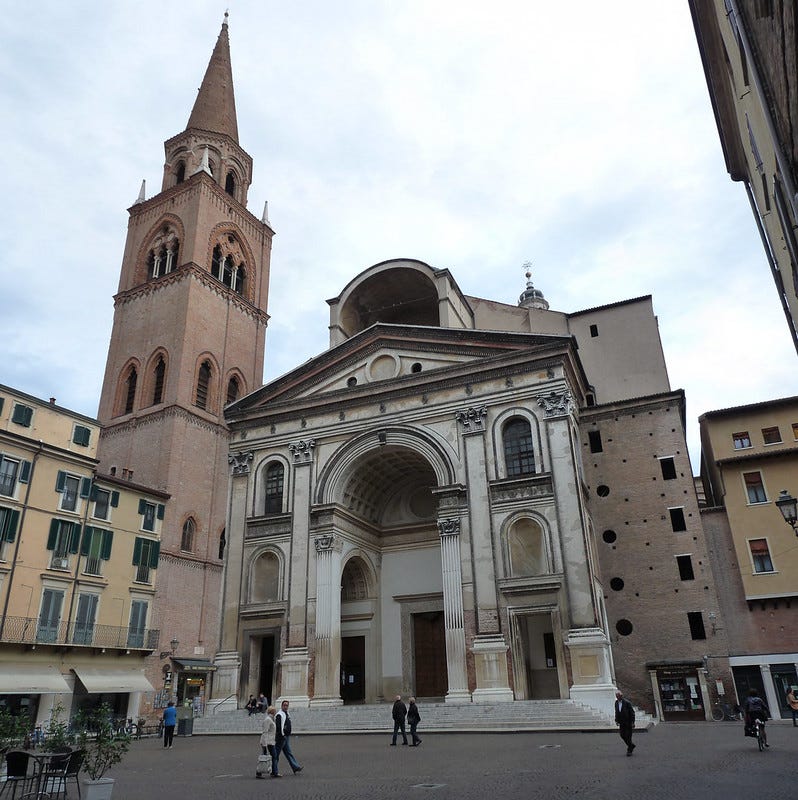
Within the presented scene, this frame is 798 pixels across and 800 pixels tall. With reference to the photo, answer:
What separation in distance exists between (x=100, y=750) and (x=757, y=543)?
23.8 metres

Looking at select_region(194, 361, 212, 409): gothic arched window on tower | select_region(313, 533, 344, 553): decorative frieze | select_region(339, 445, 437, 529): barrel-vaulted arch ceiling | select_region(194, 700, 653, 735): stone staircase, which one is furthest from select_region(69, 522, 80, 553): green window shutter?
select_region(194, 361, 212, 409): gothic arched window on tower

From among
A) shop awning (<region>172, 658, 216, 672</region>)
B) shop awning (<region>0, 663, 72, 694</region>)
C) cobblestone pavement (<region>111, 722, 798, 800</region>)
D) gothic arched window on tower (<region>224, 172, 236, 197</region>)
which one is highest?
gothic arched window on tower (<region>224, 172, 236, 197</region>)

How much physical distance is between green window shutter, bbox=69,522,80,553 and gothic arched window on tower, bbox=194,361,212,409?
11293mm

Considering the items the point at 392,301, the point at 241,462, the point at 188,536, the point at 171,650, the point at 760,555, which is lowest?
the point at 171,650

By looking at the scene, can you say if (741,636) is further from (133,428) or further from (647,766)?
(133,428)

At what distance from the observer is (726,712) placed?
879 inches

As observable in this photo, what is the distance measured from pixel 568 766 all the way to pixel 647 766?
3.79 ft

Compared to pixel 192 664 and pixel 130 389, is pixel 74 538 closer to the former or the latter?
pixel 192 664

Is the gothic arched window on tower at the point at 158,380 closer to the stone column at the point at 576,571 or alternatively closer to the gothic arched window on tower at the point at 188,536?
the gothic arched window on tower at the point at 188,536

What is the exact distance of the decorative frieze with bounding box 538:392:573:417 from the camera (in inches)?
904

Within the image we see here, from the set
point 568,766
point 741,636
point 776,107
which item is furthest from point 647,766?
point 741,636

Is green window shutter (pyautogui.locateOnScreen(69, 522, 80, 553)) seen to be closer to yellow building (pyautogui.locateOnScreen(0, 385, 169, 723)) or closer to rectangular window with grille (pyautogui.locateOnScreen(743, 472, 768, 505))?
yellow building (pyautogui.locateOnScreen(0, 385, 169, 723))

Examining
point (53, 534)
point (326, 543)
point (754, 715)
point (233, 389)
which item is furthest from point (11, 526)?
point (754, 715)

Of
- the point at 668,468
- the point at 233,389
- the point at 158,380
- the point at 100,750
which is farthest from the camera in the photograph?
the point at 233,389
